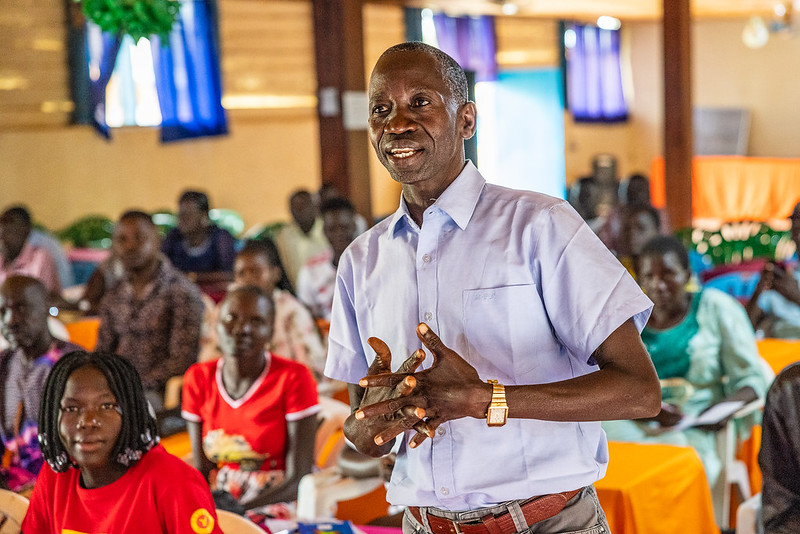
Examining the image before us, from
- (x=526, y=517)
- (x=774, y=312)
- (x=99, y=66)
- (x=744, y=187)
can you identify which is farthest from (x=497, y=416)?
(x=744, y=187)

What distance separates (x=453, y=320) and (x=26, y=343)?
8.16 feet

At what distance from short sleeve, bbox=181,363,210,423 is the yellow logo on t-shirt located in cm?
123

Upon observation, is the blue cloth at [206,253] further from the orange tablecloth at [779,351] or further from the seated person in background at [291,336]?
the orange tablecloth at [779,351]

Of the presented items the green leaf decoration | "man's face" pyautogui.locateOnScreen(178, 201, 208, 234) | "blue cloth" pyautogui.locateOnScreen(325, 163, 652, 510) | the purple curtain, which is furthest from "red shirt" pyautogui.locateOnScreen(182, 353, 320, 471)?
the purple curtain

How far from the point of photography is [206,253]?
23.4 ft

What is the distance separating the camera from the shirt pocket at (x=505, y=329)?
5.08ft

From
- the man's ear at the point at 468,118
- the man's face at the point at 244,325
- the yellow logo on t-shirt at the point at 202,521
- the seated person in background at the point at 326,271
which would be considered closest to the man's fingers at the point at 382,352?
the man's ear at the point at 468,118

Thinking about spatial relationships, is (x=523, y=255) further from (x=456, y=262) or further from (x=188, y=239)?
(x=188, y=239)

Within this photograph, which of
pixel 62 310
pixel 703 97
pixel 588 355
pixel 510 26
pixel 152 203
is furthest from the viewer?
pixel 703 97

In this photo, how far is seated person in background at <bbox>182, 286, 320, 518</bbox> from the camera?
3.43 m

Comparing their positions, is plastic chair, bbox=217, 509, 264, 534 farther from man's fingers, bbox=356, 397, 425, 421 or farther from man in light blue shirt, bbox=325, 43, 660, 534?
man's fingers, bbox=356, 397, 425, 421

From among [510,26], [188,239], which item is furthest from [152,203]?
[510,26]

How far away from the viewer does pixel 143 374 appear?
4.58 metres

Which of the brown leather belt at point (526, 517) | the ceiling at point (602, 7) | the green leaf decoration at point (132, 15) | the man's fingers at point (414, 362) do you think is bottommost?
the brown leather belt at point (526, 517)
